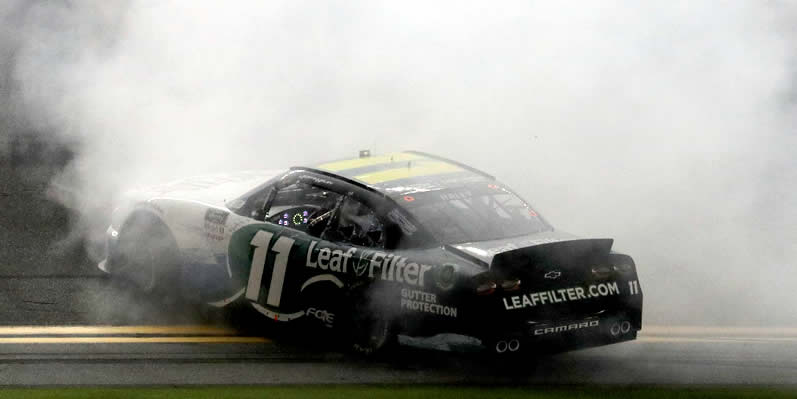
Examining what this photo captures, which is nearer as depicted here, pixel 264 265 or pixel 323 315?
pixel 323 315

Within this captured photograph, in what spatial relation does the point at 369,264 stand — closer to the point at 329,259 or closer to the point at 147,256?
the point at 329,259

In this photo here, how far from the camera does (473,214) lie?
690 centimetres

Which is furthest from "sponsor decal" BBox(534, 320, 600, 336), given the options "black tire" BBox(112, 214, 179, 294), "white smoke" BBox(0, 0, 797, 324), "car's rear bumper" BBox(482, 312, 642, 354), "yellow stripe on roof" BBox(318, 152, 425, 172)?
"black tire" BBox(112, 214, 179, 294)

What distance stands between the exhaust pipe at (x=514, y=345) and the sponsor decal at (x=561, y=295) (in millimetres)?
173

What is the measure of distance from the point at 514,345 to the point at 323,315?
120 centimetres

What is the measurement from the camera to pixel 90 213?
10.1 metres

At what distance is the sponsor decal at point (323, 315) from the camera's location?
264 inches

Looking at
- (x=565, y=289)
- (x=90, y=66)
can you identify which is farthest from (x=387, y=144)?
(x=565, y=289)

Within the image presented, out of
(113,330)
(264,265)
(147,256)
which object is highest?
(264,265)

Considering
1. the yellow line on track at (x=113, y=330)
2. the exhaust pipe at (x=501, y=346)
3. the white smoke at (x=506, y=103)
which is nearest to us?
the exhaust pipe at (x=501, y=346)

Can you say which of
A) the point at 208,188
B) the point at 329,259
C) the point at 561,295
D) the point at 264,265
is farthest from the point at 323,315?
the point at 208,188

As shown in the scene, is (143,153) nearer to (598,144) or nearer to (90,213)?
(90,213)

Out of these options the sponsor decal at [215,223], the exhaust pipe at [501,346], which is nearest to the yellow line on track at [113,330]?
the sponsor decal at [215,223]

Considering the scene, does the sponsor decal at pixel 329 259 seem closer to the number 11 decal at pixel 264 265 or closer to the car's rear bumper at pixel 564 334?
the number 11 decal at pixel 264 265
